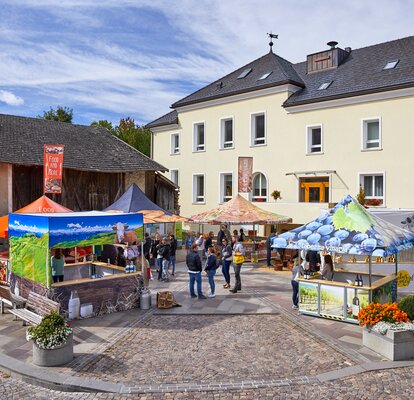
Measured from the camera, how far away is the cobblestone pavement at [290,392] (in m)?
7.43

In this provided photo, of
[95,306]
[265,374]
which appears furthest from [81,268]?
[265,374]

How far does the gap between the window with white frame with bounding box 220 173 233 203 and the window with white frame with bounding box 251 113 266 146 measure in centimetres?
308

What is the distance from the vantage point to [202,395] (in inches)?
295

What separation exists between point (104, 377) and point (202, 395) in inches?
72.3

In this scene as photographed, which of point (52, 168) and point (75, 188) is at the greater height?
point (52, 168)

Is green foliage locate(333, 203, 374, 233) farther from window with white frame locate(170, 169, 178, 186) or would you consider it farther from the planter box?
window with white frame locate(170, 169, 178, 186)

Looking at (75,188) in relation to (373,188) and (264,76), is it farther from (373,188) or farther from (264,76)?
(373,188)

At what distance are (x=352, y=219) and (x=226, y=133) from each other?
20.5 metres

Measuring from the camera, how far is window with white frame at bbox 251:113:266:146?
29.7 metres

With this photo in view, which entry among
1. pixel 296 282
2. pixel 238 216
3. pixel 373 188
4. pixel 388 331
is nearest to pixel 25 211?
pixel 238 216

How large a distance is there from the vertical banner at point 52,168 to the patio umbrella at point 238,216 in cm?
661

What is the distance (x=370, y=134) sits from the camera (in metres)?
24.9

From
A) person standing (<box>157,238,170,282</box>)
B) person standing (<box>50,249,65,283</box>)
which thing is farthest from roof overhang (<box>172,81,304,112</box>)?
person standing (<box>50,249,65,283</box>)

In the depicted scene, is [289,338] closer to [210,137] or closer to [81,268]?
[81,268]
